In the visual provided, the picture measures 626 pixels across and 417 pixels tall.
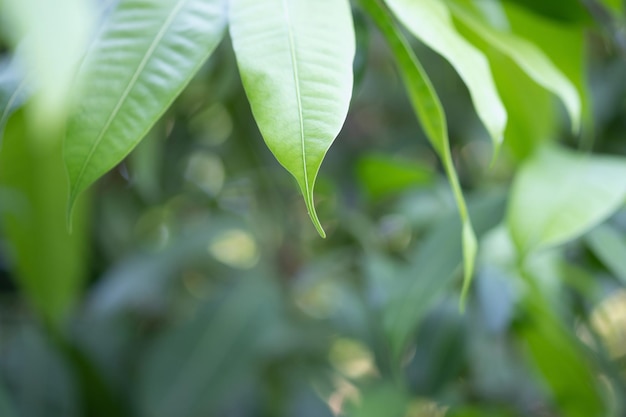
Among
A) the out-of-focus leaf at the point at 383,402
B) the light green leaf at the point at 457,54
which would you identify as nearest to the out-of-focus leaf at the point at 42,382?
the out-of-focus leaf at the point at 383,402

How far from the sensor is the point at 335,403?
1.11 meters

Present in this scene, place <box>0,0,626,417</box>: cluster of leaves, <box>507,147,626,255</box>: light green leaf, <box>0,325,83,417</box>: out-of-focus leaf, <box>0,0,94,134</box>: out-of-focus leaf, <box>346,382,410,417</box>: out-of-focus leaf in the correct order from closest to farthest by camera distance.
Answer: <box>0,0,94,134</box>: out-of-focus leaf
<box>0,0,626,417</box>: cluster of leaves
<box>507,147,626,255</box>: light green leaf
<box>346,382,410,417</box>: out-of-focus leaf
<box>0,325,83,417</box>: out-of-focus leaf

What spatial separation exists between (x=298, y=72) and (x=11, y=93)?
114 mm

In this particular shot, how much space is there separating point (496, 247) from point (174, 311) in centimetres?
45

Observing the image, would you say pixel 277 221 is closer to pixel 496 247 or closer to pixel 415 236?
pixel 415 236

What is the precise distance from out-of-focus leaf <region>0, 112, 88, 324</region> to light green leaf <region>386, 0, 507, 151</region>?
349mm

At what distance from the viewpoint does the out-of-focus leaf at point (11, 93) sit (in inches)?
10.7

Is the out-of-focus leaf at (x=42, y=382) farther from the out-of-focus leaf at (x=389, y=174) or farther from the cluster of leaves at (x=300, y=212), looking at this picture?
the out-of-focus leaf at (x=389, y=174)

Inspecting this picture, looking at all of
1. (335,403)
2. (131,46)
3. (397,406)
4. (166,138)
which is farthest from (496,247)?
(335,403)

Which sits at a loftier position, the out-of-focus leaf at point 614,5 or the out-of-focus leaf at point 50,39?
the out-of-focus leaf at point 50,39

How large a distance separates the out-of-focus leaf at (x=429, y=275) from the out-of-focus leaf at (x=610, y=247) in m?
0.07

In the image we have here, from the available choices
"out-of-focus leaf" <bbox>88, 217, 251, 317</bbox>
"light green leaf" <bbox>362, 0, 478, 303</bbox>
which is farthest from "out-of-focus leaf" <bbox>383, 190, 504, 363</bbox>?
"out-of-focus leaf" <bbox>88, 217, 251, 317</bbox>

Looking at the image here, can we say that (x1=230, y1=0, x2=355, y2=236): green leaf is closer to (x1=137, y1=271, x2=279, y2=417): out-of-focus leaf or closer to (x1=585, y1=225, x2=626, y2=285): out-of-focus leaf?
(x1=585, y1=225, x2=626, y2=285): out-of-focus leaf

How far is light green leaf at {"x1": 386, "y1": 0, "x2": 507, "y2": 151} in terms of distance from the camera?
269 mm
